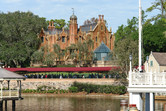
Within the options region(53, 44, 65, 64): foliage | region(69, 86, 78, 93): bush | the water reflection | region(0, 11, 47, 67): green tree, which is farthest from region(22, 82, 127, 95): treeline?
region(53, 44, 65, 64): foliage

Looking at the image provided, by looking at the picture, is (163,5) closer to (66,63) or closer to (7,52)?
(66,63)

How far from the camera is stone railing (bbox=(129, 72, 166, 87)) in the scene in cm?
2608

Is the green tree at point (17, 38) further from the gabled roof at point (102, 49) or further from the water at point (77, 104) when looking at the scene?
the water at point (77, 104)

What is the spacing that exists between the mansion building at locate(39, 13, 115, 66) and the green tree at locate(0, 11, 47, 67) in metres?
3.45

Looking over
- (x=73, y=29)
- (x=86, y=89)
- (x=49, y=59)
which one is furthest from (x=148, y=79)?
(x=73, y=29)

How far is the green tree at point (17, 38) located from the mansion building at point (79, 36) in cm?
345

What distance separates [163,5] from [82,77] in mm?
25436

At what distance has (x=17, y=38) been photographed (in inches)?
3831

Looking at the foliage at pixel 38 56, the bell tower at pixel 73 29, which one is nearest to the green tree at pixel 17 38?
the foliage at pixel 38 56

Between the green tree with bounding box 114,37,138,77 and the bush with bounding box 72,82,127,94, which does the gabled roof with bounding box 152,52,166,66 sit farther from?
the bush with bounding box 72,82,127,94

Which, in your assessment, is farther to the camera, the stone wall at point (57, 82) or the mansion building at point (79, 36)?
the mansion building at point (79, 36)

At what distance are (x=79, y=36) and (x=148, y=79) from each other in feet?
239

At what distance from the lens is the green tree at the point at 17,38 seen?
296 feet

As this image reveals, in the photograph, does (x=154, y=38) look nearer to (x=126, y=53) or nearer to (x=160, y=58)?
(x=160, y=58)
